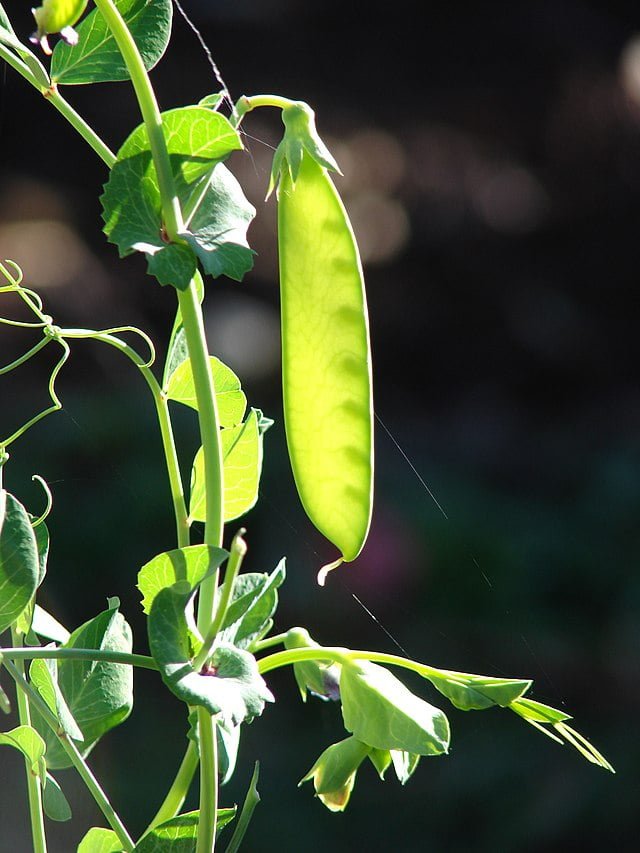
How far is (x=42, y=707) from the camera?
0.69 feet

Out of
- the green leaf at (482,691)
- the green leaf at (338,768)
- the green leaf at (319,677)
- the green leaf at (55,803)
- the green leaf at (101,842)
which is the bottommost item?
the green leaf at (101,842)

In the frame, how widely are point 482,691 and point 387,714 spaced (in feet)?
0.08

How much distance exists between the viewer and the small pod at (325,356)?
22cm

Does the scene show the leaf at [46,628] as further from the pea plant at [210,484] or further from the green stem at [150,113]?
the green stem at [150,113]

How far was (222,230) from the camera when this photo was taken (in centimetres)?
20

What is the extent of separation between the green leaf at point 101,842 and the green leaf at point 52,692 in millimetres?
26

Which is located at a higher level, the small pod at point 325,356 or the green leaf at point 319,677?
the small pod at point 325,356

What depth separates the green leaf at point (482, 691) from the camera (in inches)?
8.5

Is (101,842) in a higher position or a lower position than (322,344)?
lower

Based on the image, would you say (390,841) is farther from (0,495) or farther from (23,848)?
(0,495)

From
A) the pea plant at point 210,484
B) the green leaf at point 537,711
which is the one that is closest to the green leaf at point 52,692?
the pea plant at point 210,484

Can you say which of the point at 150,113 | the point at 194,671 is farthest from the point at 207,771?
the point at 150,113

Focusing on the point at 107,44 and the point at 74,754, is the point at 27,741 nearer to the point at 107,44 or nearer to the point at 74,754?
the point at 74,754

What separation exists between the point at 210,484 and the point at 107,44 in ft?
0.38
